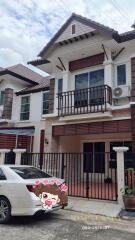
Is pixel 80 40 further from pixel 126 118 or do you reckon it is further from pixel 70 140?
pixel 70 140

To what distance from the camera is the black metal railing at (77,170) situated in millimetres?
9453

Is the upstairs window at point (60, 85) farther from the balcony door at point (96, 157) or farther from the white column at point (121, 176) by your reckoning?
the white column at point (121, 176)

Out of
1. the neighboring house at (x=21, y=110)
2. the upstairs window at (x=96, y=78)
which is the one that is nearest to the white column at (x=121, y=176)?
the upstairs window at (x=96, y=78)

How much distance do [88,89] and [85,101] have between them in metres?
0.60

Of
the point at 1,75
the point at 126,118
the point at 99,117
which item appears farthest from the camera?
the point at 1,75

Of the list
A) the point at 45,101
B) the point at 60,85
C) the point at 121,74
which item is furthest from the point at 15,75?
the point at 121,74

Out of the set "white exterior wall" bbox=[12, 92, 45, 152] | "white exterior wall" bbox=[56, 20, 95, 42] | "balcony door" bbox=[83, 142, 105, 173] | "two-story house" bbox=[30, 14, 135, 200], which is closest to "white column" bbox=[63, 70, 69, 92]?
"two-story house" bbox=[30, 14, 135, 200]

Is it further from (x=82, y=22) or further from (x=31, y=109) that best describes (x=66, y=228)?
(x=31, y=109)

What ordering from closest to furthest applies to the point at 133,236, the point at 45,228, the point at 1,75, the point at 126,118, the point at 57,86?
the point at 133,236 → the point at 45,228 → the point at 126,118 → the point at 57,86 → the point at 1,75

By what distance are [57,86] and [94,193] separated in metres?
6.43

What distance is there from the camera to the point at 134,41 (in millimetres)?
10680

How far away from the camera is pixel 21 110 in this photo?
16828 mm

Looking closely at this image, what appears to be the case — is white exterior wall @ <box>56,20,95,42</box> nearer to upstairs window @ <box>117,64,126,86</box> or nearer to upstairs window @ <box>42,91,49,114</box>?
upstairs window @ <box>117,64,126,86</box>

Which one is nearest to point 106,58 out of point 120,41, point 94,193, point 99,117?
point 120,41
